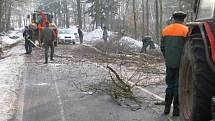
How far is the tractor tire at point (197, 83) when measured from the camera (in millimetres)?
6160

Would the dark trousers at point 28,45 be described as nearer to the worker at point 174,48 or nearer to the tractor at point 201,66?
the worker at point 174,48

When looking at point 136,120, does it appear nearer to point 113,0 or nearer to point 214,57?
point 214,57

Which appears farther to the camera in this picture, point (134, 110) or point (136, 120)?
point (134, 110)

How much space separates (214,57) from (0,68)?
15538 millimetres

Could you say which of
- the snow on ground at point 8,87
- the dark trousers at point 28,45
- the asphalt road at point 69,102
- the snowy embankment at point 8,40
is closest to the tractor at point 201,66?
the asphalt road at point 69,102

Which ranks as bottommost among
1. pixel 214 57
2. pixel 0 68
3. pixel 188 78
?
pixel 0 68

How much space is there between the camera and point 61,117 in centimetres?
959

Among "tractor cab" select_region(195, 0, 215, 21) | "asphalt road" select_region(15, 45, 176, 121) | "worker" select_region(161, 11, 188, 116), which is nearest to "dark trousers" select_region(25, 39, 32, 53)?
"asphalt road" select_region(15, 45, 176, 121)

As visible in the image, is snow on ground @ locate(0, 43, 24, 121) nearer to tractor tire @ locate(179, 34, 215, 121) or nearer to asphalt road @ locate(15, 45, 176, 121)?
asphalt road @ locate(15, 45, 176, 121)

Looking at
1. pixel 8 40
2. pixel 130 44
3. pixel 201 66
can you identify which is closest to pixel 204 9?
pixel 201 66

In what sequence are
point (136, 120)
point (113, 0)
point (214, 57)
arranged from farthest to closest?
point (113, 0)
point (136, 120)
point (214, 57)

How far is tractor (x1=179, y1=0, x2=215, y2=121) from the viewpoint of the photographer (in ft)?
20.2

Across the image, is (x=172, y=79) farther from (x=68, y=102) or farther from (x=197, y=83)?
(x=68, y=102)

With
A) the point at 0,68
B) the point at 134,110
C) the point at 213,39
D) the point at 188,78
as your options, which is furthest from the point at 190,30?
the point at 0,68
